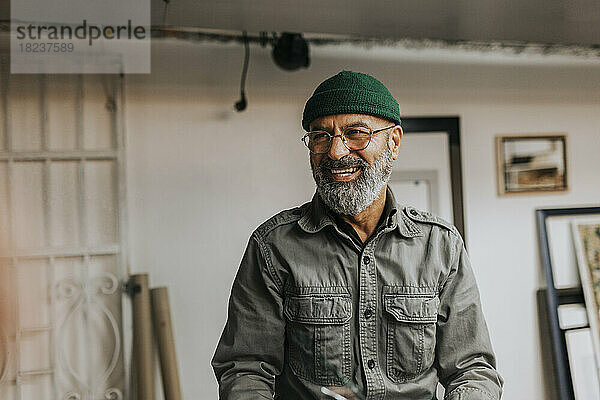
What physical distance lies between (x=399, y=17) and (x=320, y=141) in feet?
2.82

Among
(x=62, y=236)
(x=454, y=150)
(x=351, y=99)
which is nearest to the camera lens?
(x=351, y=99)

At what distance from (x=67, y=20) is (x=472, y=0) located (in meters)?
1.22

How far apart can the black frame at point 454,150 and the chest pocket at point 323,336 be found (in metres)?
1.23

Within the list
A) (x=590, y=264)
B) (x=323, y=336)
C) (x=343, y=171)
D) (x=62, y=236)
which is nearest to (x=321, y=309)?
(x=323, y=336)

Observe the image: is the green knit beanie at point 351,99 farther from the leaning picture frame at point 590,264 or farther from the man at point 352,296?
the leaning picture frame at point 590,264

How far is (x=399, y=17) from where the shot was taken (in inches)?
78.1

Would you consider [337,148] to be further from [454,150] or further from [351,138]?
[454,150]

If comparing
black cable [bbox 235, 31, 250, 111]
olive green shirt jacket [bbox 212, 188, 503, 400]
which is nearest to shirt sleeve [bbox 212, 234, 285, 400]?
olive green shirt jacket [bbox 212, 188, 503, 400]

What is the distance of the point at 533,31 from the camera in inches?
84.4

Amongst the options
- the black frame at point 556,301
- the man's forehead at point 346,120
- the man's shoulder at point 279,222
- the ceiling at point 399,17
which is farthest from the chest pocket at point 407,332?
the black frame at point 556,301

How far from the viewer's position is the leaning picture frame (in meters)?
2.44

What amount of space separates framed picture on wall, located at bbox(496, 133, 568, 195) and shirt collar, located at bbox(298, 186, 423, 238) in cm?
126

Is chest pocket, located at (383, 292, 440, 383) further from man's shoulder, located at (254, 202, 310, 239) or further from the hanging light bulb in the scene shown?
the hanging light bulb

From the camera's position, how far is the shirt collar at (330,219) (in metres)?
1.38
